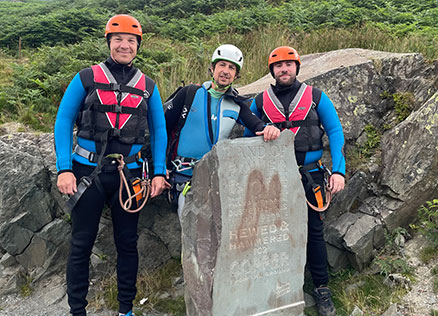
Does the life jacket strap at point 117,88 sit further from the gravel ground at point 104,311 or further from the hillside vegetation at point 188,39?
the hillside vegetation at point 188,39

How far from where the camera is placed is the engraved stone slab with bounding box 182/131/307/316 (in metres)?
3.66

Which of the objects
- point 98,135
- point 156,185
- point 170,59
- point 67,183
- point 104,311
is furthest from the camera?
point 170,59

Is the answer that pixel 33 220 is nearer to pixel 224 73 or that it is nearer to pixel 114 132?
pixel 114 132

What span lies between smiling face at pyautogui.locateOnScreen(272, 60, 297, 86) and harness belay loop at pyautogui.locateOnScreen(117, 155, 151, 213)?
2130 mm

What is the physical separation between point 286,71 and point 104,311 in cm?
404

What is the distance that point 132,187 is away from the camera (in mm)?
4047

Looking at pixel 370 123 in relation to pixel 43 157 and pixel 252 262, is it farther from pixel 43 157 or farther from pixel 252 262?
pixel 43 157

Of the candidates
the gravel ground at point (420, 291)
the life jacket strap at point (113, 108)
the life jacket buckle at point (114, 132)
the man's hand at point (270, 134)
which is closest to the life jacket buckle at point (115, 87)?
the life jacket strap at point (113, 108)

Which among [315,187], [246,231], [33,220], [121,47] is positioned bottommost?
[33,220]

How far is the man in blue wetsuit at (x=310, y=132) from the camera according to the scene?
174 inches

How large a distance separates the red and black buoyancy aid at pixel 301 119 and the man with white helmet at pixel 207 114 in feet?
0.88

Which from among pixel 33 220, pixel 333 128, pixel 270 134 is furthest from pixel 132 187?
pixel 333 128

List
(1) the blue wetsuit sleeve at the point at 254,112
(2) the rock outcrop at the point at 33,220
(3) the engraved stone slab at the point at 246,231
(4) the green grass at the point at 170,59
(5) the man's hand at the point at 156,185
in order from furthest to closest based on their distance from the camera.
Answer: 1. (4) the green grass at the point at 170,59
2. (2) the rock outcrop at the point at 33,220
3. (1) the blue wetsuit sleeve at the point at 254,112
4. (5) the man's hand at the point at 156,185
5. (3) the engraved stone slab at the point at 246,231

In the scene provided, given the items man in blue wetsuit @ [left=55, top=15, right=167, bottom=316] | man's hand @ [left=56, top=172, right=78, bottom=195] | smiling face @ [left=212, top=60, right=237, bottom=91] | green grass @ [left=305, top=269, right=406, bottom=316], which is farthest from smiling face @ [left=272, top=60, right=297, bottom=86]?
green grass @ [left=305, top=269, right=406, bottom=316]
